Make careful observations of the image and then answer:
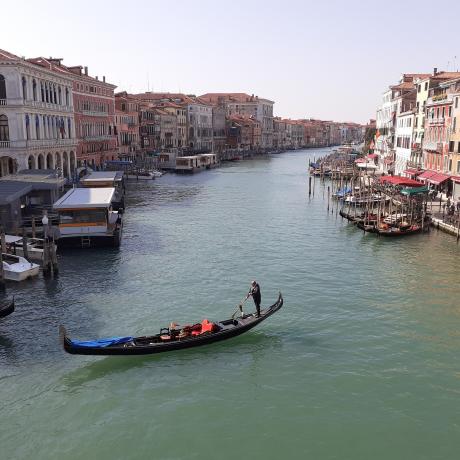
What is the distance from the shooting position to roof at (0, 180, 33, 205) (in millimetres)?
22672

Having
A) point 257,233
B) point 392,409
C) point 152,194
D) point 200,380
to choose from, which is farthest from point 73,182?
point 392,409

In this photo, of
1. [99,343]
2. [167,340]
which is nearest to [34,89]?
[99,343]

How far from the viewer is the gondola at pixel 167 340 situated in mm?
12027

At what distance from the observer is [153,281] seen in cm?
1903

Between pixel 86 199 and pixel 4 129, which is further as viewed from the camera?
pixel 4 129

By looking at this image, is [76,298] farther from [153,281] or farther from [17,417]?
[17,417]

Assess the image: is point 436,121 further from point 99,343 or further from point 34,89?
point 99,343

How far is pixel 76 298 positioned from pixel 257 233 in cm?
1287

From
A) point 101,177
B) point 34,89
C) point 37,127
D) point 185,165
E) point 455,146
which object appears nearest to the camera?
point 455,146

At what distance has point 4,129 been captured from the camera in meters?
34.2

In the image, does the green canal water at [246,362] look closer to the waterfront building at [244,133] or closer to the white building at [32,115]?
the white building at [32,115]

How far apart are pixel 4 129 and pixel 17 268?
62.5ft

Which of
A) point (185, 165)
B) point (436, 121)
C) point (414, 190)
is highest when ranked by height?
point (436, 121)

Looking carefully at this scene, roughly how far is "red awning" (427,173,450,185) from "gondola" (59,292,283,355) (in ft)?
75.1
